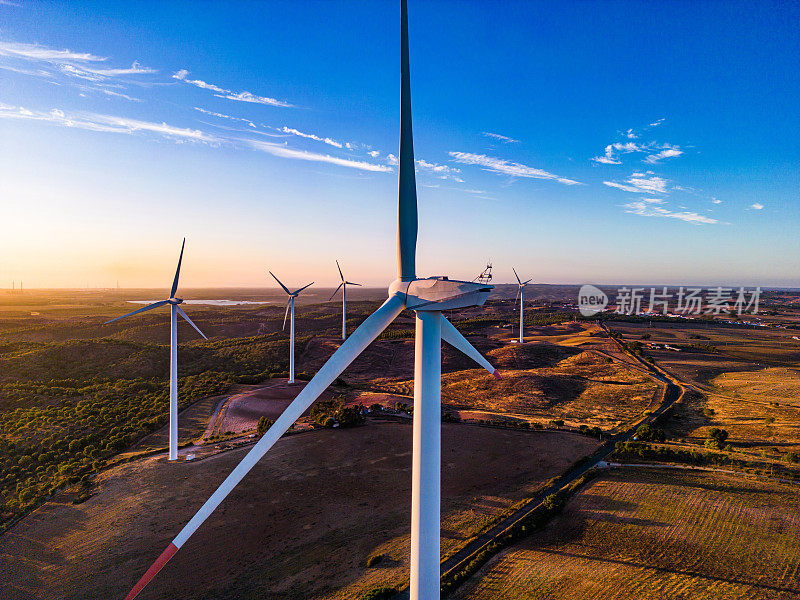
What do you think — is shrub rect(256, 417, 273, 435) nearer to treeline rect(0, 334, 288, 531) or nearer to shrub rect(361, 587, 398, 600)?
treeline rect(0, 334, 288, 531)

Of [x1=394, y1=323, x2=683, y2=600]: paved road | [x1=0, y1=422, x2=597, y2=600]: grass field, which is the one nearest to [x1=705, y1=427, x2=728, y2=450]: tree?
[x1=394, y1=323, x2=683, y2=600]: paved road

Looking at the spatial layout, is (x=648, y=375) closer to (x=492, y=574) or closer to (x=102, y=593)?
(x=492, y=574)

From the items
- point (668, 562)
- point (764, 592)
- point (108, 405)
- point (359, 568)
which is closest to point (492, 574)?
point (359, 568)

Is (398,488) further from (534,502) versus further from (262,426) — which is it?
(262,426)

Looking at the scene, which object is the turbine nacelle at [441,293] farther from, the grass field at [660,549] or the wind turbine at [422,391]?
the grass field at [660,549]

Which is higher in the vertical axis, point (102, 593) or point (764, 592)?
point (764, 592)

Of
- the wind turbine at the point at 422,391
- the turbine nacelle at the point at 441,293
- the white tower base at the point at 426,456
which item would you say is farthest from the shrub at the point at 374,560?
the turbine nacelle at the point at 441,293
